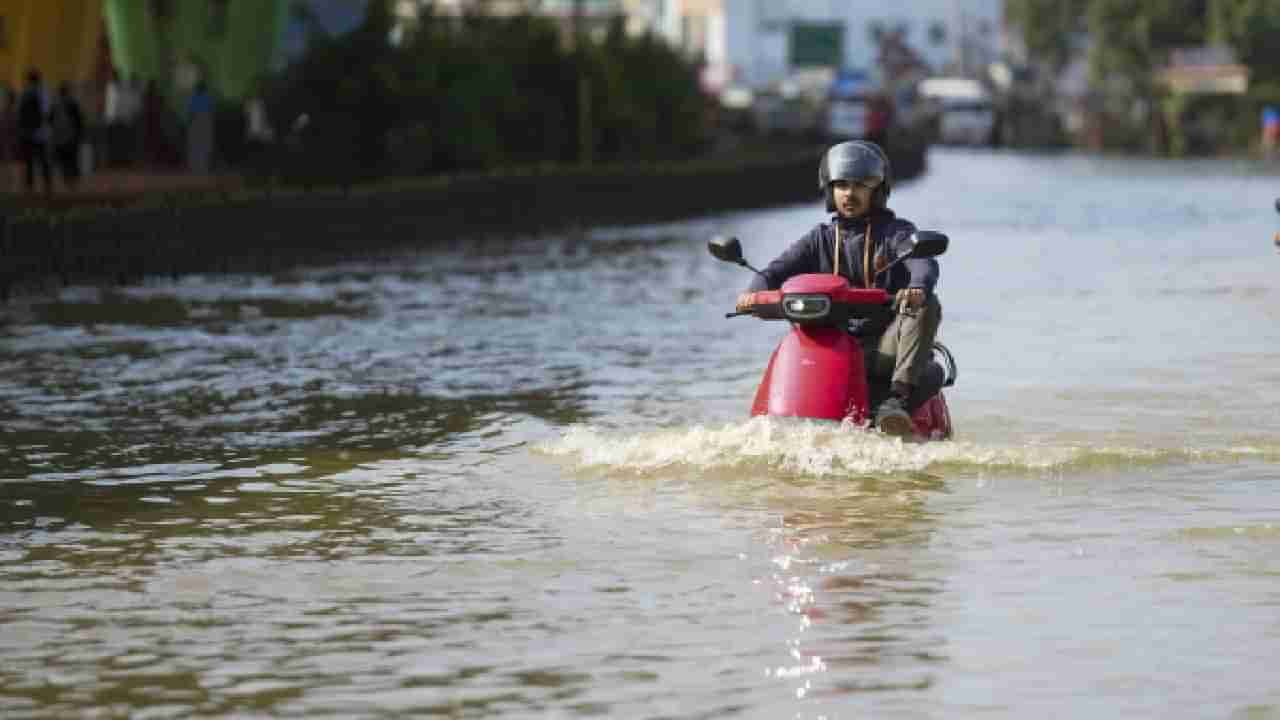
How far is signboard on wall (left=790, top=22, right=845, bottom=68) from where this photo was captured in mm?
155000

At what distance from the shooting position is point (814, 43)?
155000 millimetres

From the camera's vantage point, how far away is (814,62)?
509 feet

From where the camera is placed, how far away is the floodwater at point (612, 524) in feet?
30.0

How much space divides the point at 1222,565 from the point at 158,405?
8578 millimetres

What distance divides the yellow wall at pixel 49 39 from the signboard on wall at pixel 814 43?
344ft

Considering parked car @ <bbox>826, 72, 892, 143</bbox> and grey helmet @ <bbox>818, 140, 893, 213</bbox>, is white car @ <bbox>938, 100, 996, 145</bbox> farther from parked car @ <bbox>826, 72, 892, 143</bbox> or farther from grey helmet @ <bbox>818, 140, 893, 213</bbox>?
grey helmet @ <bbox>818, 140, 893, 213</bbox>

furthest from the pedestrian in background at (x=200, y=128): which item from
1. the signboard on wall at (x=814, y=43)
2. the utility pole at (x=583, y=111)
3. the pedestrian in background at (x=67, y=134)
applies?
the signboard on wall at (x=814, y=43)

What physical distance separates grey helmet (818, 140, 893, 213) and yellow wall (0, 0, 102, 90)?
35573mm

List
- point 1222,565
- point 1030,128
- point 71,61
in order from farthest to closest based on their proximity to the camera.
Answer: point 1030,128 < point 71,61 < point 1222,565

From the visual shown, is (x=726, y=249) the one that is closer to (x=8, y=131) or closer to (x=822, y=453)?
(x=822, y=453)

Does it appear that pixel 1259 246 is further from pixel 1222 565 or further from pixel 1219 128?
pixel 1219 128

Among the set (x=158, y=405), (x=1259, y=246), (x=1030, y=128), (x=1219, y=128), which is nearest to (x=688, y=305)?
(x=158, y=405)

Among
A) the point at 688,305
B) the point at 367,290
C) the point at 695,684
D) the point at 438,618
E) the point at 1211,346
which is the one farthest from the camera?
the point at 367,290

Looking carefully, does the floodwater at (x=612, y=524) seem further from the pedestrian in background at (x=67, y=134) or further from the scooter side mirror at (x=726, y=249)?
the pedestrian in background at (x=67, y=134)
